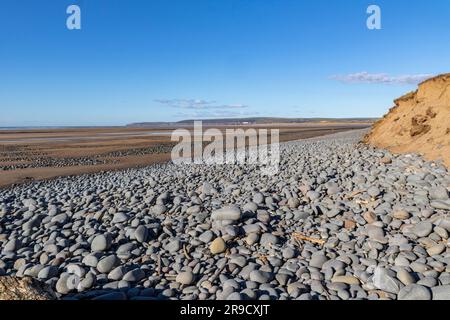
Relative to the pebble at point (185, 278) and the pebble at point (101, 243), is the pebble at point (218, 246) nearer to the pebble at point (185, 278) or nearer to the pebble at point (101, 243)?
the pebble at point (185, 278)

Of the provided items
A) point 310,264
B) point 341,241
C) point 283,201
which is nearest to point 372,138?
point 283,201

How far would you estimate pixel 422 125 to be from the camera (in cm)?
1057

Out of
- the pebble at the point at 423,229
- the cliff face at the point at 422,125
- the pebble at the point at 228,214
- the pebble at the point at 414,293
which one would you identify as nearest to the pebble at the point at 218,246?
the pebble at the point at 228,214

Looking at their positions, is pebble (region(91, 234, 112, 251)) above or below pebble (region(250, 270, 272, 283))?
above

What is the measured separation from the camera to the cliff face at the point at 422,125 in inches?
356

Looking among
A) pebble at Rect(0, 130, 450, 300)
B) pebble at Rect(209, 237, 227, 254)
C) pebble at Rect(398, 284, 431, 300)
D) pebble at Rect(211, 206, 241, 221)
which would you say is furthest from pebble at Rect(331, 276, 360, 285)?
pebble at Rect(211, 206, 241, 221)

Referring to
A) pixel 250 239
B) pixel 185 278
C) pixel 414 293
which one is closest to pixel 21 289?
pixel 185 278

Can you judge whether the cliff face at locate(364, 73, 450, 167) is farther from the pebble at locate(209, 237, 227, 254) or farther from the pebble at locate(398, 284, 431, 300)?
the pebble at locate(209, 237, 227, 254)

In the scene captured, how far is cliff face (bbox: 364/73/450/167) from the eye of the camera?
904cm

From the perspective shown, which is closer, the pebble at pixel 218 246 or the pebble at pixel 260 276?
the pebble at pixel 260 276

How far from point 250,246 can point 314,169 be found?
4.84 meters
